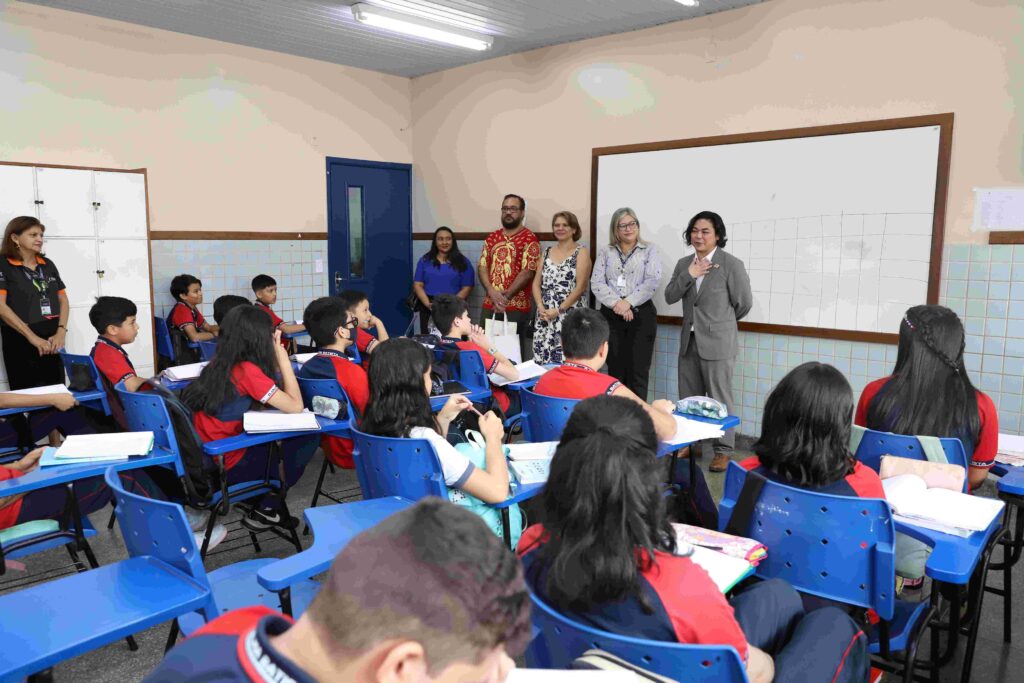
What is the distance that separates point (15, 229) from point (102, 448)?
2.94 metres

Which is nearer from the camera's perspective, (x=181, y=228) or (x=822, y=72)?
(x=822, y=72)

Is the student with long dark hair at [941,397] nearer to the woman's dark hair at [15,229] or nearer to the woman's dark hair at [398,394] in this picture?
the woman's dark hair at [398,394]

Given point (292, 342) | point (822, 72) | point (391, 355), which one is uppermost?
point (822, 72)

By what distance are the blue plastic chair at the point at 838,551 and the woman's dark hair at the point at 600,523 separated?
1.85 ft

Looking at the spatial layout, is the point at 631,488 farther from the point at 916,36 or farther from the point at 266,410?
the point at 916,36

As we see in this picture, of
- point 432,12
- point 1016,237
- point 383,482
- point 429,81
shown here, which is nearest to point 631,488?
point 383,482

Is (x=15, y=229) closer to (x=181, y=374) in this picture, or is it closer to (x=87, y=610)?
(x=181, y=374)

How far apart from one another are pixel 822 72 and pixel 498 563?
4.70 metres

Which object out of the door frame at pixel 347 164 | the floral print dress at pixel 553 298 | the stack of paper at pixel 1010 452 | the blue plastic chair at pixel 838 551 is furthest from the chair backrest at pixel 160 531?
the door frame at pixel 347 164

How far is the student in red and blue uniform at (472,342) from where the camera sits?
12.6ft

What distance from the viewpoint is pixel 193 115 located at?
5.92 metres

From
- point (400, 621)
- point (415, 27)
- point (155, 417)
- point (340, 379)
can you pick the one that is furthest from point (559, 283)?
point (400, 621)

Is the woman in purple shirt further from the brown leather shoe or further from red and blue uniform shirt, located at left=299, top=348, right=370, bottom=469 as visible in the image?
red and blue uniform shirt, located at left=299, top=348, right=370, bottom=469

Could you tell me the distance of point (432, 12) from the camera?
16.9 feet
